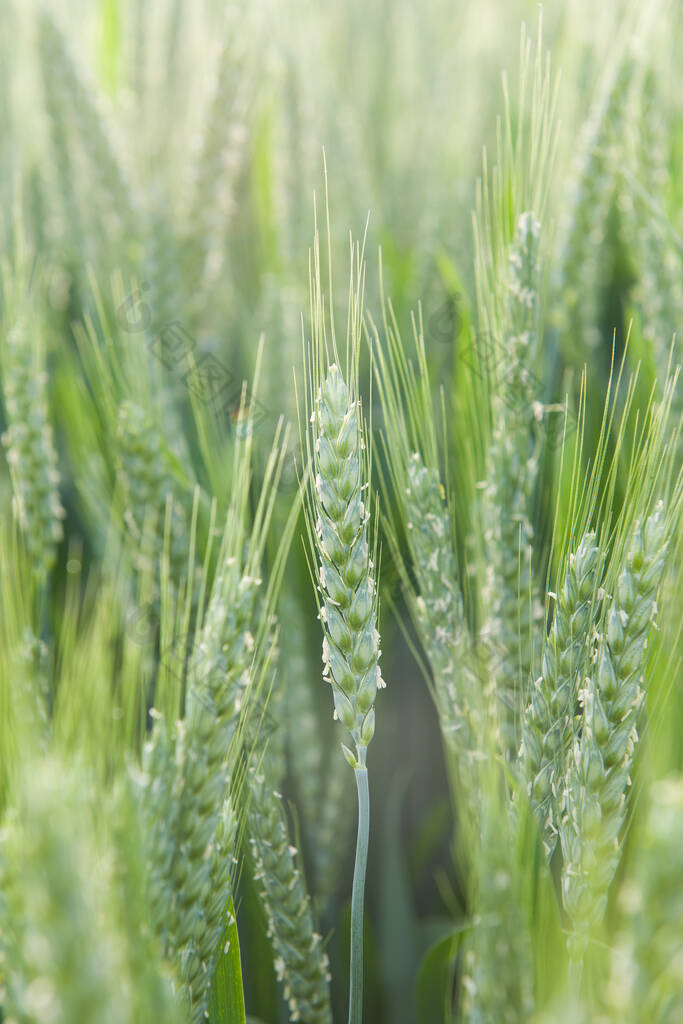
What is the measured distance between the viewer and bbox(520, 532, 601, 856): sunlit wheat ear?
0.38 metres

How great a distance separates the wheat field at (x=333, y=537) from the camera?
33 cm

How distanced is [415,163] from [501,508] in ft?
2.34

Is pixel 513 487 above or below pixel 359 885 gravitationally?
above

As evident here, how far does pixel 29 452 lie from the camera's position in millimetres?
513

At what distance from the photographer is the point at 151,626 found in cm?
58

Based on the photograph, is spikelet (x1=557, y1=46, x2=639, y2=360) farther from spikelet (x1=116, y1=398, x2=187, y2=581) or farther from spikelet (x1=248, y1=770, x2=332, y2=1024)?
spikelet (x1=248, y1=770, x2=332, y2=1024)

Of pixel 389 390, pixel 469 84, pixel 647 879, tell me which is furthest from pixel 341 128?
pixel 647 879

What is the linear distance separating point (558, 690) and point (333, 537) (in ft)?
0.43

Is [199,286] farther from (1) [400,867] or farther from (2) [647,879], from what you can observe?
(2) [647,879]

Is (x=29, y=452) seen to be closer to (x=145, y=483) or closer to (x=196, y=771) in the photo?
(x=145, y=483)

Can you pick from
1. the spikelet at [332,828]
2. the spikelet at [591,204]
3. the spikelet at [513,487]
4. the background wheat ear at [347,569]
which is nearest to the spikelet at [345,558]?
the background wheat ear at [347,569]

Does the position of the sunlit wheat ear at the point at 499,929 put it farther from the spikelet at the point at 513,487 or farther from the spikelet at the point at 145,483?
the spikelet at the point at 145,483

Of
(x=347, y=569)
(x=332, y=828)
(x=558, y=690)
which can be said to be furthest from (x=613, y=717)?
(x=332, y=828)

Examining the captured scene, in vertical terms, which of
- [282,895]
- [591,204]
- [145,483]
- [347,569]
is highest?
[591,204]
